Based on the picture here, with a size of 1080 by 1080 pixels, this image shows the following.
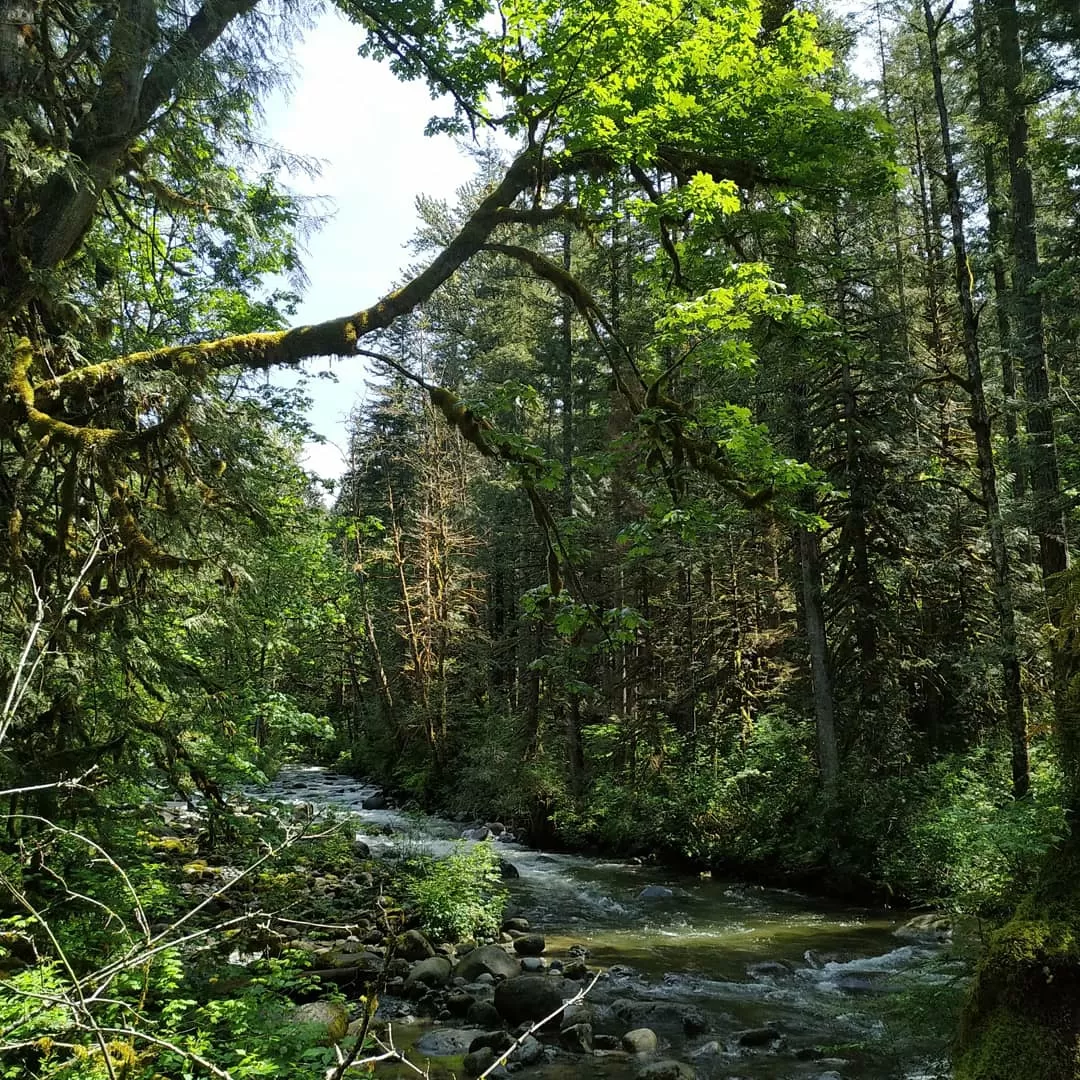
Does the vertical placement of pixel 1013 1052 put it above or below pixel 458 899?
above

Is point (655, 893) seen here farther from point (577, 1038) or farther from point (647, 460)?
point (647, 460)

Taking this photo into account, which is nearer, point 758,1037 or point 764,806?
point 758,1037

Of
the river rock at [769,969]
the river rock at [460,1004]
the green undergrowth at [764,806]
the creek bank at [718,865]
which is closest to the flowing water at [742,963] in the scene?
the river rock at [769,969]

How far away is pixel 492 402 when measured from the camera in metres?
6.28

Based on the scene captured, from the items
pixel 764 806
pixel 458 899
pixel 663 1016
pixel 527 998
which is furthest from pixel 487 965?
pixel 764 806

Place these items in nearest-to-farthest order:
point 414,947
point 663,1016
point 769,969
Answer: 1. point 663,1016
2. point 769,969
3. point 414,947

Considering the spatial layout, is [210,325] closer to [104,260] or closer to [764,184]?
[104,260]

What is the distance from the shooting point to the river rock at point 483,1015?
8352mm

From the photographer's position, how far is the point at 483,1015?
27.7 ft

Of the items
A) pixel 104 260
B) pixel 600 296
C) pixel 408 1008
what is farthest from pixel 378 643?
pixel 104 260

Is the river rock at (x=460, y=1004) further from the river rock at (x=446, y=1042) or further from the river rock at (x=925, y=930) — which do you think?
the river rock at (x=925, y=930)

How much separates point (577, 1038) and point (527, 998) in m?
0.72

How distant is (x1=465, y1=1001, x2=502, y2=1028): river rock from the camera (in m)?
8.35

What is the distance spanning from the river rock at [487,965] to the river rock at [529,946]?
2.48 ft
